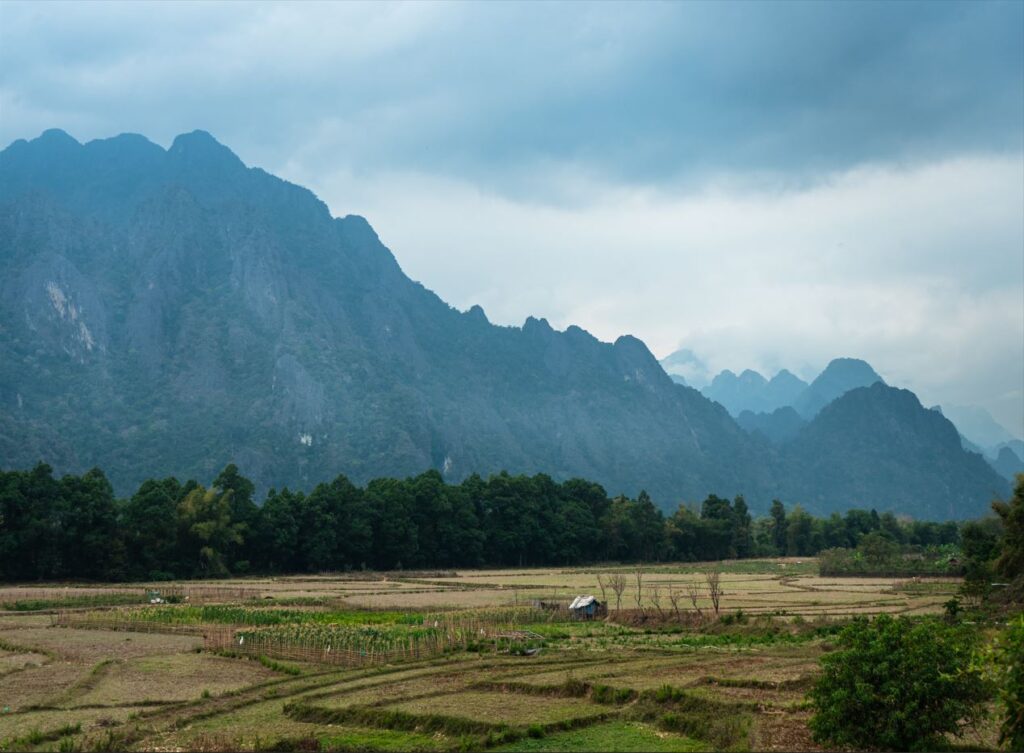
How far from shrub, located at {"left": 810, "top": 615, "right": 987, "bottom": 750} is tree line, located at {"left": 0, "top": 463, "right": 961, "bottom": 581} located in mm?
51759

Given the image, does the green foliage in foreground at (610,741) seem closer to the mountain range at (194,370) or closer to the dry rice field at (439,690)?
the dry rice field at (439,690)

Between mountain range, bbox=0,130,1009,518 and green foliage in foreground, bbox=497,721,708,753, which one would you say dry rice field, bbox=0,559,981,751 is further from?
mountain range, bbox=0,130,1009,518

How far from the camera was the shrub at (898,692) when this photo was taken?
13758mm

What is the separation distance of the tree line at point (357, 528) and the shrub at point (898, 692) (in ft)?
170

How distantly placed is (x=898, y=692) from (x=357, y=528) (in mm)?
58078

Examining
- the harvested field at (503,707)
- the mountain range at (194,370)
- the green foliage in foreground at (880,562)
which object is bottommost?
the green foliage in foreground at (880,562)

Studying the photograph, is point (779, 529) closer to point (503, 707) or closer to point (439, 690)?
point (439, 690)

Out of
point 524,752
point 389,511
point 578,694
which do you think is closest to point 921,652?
point 524,752

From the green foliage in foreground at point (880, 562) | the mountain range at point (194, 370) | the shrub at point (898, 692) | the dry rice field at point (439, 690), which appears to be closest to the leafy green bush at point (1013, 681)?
the shrub at point (898, 692)

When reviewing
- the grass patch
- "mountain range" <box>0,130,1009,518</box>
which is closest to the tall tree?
"mountain range" <box>0,130,1009,518</box>

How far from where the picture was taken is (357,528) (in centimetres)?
6869

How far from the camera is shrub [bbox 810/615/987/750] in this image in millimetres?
13758

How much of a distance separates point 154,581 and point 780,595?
123 ft

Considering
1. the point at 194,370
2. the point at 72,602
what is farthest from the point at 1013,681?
the point at 194,370
